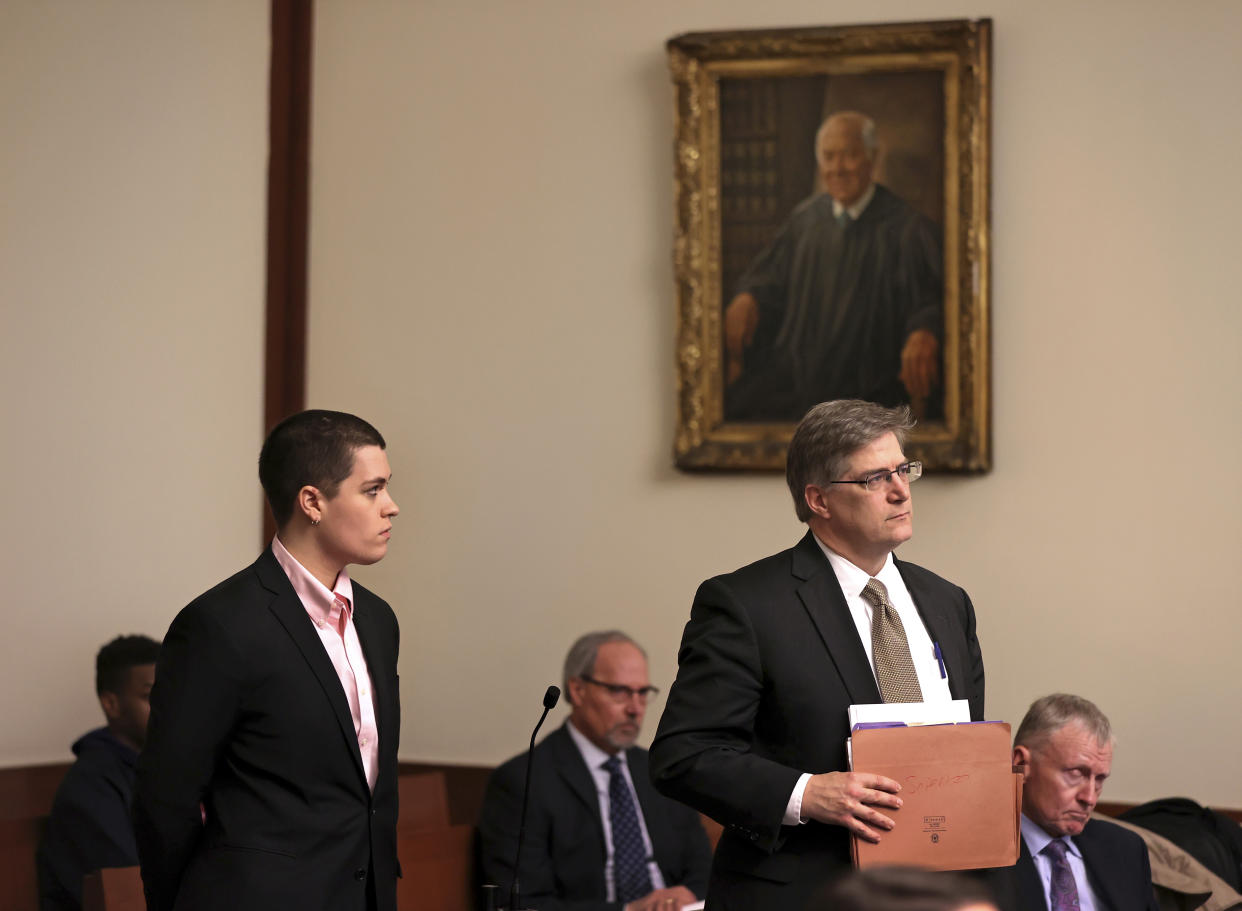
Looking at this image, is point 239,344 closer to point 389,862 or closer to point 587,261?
point 587,261

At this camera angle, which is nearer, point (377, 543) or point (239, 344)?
point (377, 543)

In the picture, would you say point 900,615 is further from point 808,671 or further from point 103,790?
point 103,790

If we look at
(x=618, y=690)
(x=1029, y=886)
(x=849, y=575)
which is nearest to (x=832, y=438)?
(x=849, y=575)

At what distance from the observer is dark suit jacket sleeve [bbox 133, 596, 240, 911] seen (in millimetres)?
2797

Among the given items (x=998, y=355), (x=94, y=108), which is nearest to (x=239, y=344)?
(x=94, y=108)

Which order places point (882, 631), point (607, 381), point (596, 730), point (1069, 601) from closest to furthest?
point (882, 631) → point (596, 730) → point (1069, 601) → point (607, 381)

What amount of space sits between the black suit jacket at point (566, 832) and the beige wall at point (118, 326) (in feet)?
5.23

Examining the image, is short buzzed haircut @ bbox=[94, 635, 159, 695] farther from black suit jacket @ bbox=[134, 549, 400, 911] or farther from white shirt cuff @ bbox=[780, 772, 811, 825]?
white shirt cuff @ bbox=[780, 772, 811, 825]

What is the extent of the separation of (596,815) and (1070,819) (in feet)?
4.82

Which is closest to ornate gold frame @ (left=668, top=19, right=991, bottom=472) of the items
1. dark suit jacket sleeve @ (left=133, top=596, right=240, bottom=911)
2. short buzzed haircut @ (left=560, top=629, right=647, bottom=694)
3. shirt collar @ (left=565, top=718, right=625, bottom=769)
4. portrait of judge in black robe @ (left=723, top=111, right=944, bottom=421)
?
portrait of judge in black robe @ (left=723, top=111, right=944, bottom=421)

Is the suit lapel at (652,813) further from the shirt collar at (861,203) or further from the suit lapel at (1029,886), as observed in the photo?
the shirt collar at (861,203)

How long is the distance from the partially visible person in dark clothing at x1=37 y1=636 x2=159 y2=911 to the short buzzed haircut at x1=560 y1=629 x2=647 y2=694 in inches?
52.6

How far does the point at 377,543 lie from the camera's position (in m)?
3.03

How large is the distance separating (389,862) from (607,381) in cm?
291
